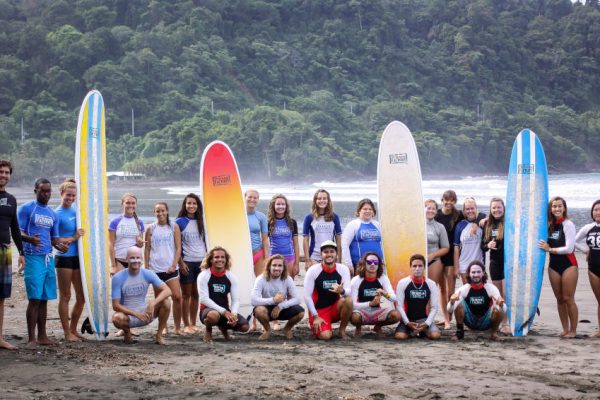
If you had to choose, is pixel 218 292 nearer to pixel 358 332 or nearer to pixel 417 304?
pixel 358 332

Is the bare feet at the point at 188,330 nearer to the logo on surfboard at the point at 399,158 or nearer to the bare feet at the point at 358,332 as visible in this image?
the bare feet at the point at 358,332

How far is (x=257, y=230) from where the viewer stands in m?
7.22

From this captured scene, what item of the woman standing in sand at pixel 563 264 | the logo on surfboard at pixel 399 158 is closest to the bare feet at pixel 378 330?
the woman standing in sand at pixel 563 264

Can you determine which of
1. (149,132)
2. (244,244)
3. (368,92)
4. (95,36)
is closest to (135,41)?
(95,36)

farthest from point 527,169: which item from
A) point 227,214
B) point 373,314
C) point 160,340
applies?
point 160,340

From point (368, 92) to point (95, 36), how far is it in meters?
32.1

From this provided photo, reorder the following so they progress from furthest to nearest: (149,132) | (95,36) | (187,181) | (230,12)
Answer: (230,12) < (95,36) < (149,132) < (187,181)

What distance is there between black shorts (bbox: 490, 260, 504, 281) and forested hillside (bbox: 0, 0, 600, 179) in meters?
52.1

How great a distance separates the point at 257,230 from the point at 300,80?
88.5 metres

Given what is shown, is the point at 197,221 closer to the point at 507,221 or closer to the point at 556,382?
the point at 507,221

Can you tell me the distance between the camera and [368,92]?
315 feet

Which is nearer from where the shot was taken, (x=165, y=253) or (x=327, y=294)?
(x=327, y=294)

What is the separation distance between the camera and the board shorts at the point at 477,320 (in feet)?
21.2

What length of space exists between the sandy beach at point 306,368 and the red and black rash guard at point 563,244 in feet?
1.98
